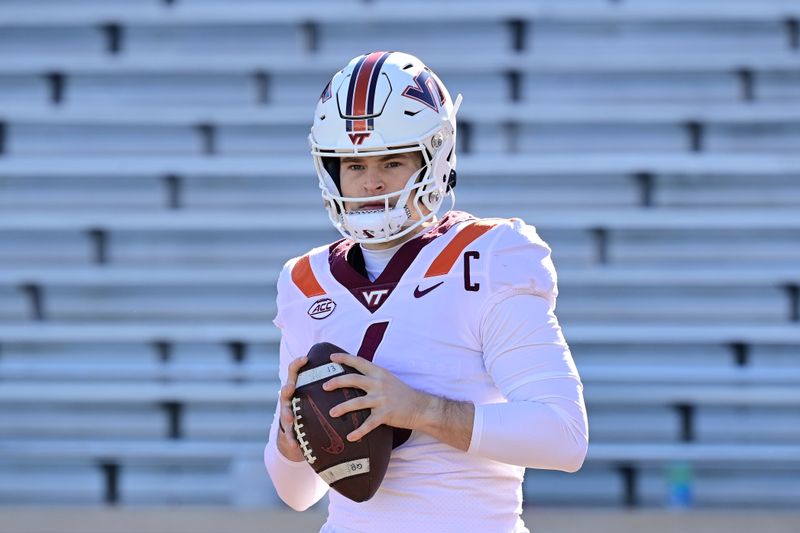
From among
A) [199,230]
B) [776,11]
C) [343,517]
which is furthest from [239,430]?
[343,517]

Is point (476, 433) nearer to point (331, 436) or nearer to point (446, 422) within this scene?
point (446, 422)

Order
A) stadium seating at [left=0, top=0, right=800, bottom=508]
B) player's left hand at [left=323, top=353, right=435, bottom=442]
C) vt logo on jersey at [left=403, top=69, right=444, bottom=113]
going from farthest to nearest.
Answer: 1. stadium seating at [left=0, top=0, right=800, bottom=508]
2. vt logo on jersey at [left=403, top=69, right=444, bottom=113]
3. player's left hand at [left=323, top=353, right=435, bottom=442]

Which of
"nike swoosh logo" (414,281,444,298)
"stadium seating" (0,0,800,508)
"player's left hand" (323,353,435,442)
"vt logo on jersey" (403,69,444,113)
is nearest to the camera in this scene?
"player's left hand" (323,353,435,442)

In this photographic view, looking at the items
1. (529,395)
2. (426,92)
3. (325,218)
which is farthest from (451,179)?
(325,218)

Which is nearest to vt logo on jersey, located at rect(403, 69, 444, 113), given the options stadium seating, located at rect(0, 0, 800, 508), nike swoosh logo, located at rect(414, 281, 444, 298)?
nike swoosh logo, located at rect(414, 281, 444, 298)

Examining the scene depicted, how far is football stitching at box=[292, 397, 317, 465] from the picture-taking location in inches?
61.7

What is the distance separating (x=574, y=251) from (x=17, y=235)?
2.16m

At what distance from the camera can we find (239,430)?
463cm

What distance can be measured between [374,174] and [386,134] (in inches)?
2.5

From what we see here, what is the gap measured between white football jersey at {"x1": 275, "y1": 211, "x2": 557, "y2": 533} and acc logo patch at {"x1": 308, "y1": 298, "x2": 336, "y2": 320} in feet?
0.09

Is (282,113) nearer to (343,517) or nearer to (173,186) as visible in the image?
(173,186)

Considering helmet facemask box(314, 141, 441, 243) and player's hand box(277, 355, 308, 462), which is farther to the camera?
helmet facemask box(314, 141, 441, 243)

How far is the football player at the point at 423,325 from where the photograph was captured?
1530 millimetres

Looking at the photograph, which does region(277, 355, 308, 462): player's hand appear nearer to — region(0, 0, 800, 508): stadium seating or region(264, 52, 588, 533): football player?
region(264, 52, 588, 533): football player
